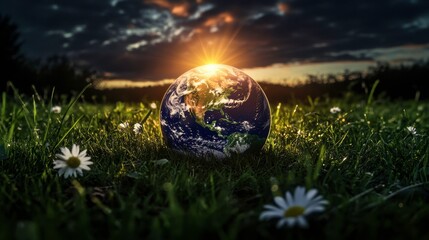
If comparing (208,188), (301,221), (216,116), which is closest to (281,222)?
(301,221)

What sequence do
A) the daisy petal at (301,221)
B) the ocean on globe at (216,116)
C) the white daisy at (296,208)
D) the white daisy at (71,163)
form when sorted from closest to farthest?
the daisy petal at (301,221) → the white daisy at (296,208) → the white daisy at (71,163) → the ocean on globe at (216,116)

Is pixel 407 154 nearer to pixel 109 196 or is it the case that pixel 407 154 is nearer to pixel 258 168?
pixel 258 168

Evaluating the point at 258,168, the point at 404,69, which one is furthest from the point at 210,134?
the point at 404,69

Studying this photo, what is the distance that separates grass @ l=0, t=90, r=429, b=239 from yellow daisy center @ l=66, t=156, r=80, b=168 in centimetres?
15

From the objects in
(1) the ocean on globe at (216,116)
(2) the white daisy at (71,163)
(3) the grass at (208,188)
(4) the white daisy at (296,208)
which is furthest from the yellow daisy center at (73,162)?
(4) the white daisy at (296,208)

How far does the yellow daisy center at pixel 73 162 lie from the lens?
3237mm

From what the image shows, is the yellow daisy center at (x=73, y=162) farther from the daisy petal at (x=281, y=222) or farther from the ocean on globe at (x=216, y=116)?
the daisy petal at (x=281, y=222)

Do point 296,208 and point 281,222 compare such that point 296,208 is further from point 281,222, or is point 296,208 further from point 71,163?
point 71,163

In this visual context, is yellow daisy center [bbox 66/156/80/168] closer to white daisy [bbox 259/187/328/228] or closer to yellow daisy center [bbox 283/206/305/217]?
white daisy [bbox 259/187/328/228]

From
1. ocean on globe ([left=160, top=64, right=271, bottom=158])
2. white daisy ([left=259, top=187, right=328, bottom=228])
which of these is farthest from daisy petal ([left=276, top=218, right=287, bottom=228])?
ocean on globe ([left=160, top=64, right=271, bottom=158])

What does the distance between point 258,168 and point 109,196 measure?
1.41 meters

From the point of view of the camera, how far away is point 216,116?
4129 mm

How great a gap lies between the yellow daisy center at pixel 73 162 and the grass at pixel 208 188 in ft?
0.48

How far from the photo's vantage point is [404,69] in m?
15.1
